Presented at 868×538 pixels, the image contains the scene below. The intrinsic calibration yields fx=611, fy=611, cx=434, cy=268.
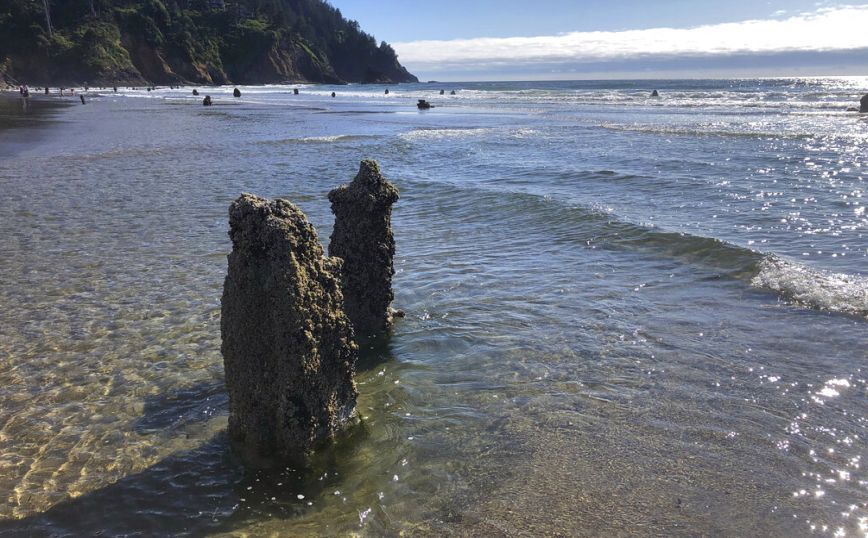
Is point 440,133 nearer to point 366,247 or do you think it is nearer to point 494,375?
point 366,247

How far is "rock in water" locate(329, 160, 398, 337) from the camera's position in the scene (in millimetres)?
6523

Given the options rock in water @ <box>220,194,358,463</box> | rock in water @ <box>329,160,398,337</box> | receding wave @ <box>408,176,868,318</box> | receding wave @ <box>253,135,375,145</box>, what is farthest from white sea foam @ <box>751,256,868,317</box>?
receding wave @ <box>253,135,375,145</box>

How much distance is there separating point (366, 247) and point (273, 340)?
8.10 feet

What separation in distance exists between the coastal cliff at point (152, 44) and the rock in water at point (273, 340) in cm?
11525

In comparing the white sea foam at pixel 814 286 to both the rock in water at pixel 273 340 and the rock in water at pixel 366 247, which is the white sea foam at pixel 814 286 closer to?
the rock in water at pixel 366 247

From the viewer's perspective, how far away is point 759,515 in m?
3.68

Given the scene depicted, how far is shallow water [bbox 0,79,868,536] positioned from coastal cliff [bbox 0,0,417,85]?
109408 mm

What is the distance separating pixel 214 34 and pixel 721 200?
522 ft

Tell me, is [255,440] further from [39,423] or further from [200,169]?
[200,169]

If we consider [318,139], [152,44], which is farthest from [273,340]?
[152,44]

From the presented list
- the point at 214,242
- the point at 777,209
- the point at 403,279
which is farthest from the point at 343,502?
the point at 777,209

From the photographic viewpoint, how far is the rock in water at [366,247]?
6523mm

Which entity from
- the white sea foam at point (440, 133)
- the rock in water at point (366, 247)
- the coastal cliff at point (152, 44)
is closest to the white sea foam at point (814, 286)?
the rock in water at point (366, 247)

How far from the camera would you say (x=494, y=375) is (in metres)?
5.57
